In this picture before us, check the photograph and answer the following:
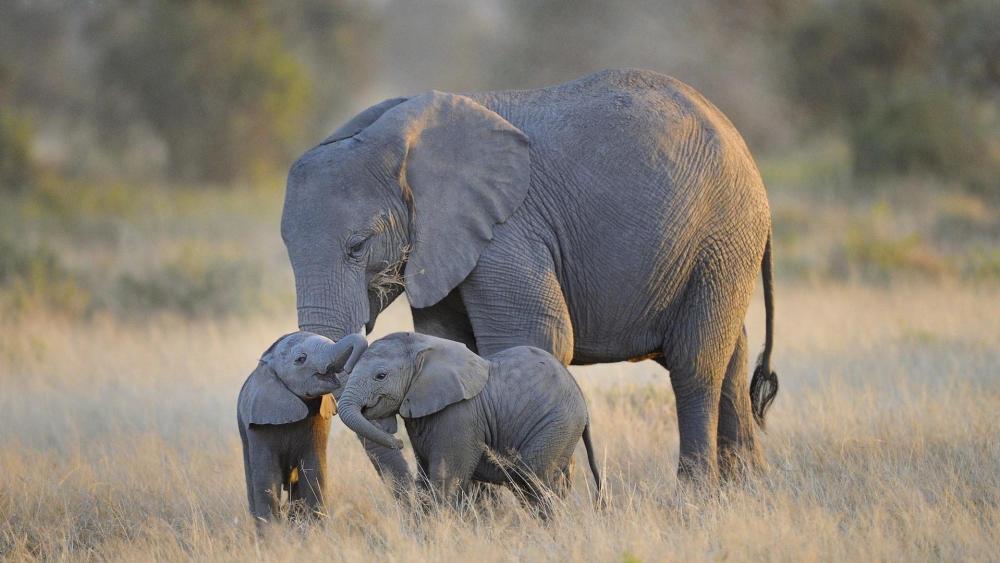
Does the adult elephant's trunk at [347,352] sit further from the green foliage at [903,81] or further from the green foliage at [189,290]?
the green foliage at [903,81]

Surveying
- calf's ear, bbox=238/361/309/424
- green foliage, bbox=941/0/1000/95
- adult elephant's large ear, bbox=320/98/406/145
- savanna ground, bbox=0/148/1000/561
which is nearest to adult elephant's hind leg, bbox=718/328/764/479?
savanna ground, bbox=0/148/1000/561

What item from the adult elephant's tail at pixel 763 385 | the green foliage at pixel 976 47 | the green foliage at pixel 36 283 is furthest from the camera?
the green foliage at pixel 976 47

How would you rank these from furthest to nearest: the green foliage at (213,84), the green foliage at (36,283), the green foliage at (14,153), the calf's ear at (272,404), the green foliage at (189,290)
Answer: the green foliage at (213,84) → the green foliage at (14,153) → the green foliage at (189,290) → the green foliage at (36,283) → the calf's ear at (272,404)

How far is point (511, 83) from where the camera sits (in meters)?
43.0

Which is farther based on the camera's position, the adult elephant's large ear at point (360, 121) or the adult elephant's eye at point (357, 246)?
the adult elephant's large ear at point (360, 121)

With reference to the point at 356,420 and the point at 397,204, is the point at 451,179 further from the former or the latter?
the point at 356,420

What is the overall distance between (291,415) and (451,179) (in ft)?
4.46

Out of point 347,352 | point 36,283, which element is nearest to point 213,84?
point 36,283

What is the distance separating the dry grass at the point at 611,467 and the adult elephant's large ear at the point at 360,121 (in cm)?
176

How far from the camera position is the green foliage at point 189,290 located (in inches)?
553

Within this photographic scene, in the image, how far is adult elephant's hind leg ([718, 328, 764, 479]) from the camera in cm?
735

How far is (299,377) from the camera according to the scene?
18.4 ft

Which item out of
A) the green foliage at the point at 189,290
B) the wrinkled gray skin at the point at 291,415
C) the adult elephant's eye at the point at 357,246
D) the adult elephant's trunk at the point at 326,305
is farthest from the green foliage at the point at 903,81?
the wrinkled gray skin at the point at 291,415

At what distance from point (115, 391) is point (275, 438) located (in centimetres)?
479
